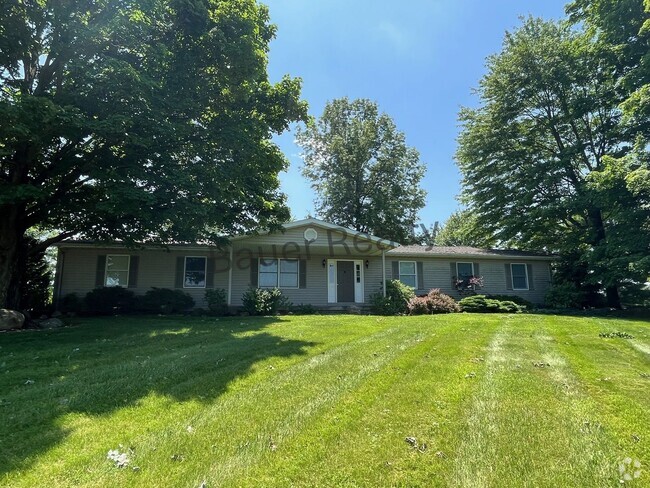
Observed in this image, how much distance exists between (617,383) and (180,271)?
15714mm

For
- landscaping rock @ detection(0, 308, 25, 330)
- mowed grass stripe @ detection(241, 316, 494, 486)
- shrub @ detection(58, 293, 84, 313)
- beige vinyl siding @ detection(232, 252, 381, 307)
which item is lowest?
mowed grass stripe @ detection(241, 316, 494, 486)

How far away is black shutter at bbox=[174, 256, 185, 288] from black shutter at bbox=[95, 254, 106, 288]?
2939 mm

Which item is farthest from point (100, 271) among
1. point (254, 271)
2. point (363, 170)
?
point (363, 170)

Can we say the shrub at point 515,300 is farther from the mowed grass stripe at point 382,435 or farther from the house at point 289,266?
the mowed grass stripe at point 382,435

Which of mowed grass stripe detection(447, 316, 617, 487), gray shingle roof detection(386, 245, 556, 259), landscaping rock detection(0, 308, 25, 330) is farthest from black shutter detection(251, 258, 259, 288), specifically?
mowed grass stripe detection(447, 316, 617, 487)

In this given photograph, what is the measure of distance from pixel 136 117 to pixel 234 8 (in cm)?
432

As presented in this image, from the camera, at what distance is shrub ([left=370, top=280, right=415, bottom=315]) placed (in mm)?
16062

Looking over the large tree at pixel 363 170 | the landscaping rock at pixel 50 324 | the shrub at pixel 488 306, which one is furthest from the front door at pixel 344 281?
the large tree at pixel 363 170

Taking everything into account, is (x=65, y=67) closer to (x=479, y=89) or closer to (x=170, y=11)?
(x=170, y=11)

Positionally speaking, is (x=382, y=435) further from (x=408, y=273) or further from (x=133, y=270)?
(x=408, y=273)

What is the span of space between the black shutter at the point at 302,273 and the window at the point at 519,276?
11.7m

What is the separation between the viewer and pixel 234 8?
35.8 ft

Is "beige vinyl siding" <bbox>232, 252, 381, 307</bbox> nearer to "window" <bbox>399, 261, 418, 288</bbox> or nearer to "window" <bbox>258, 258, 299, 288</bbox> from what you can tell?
"window" <bbox>258, 258, 299, 288</bbox>

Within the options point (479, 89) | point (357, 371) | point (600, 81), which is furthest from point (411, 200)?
point (357, 371)
